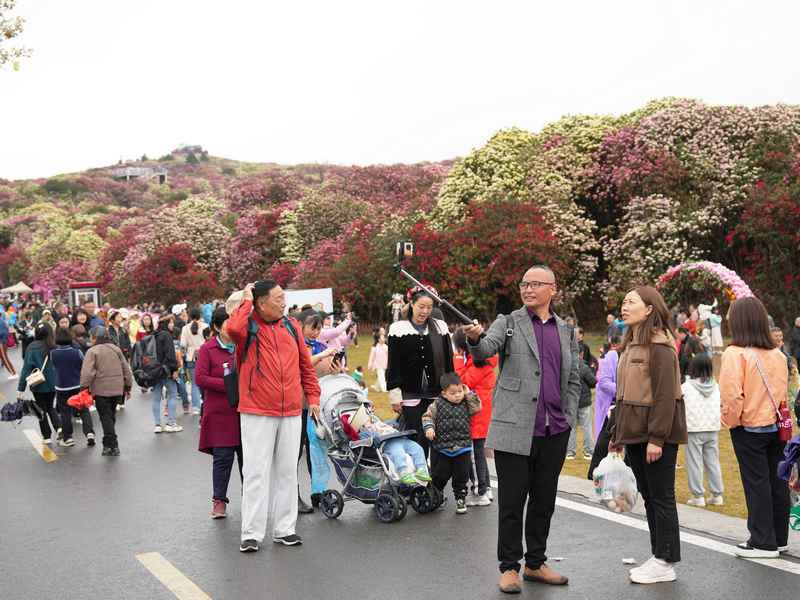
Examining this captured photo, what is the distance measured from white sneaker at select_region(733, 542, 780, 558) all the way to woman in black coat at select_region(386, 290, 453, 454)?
3.10 metres

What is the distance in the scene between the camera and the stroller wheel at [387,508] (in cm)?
815

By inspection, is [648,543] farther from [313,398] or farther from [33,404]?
[33,404]

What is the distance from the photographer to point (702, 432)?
899 centimetres

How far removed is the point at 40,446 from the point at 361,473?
6741mm

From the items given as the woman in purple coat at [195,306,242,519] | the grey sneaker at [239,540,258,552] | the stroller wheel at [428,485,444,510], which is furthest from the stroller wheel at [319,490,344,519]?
the grey sneaker at [239,540,258,552]

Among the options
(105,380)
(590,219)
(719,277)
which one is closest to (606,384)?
(105,380)

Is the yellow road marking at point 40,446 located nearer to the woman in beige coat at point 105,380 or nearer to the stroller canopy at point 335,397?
the woman in beige coat at point 105,380

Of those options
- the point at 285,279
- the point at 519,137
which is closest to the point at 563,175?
the point at 519,137

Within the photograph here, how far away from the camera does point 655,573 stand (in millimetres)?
6246

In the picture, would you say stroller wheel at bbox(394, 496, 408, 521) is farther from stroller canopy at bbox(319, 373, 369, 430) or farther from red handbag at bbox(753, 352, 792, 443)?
red handbag at bbox(753, 352, 792, 443)

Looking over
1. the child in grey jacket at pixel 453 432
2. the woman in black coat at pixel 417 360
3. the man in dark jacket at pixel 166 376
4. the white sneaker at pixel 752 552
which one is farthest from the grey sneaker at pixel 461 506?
the man in dark jacket at pixel 166 376

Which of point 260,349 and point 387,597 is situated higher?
point 260,349

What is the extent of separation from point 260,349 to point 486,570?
2386mm

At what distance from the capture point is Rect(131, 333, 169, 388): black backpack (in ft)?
48.3
